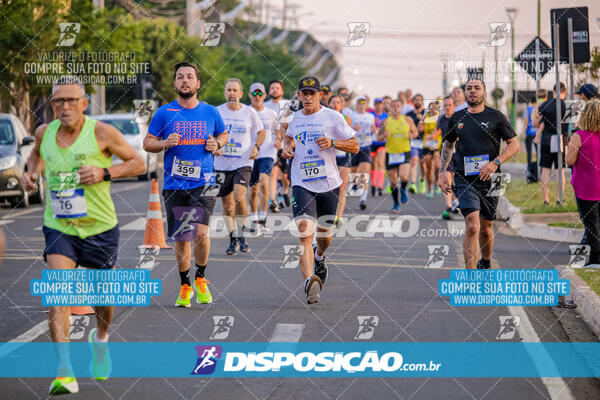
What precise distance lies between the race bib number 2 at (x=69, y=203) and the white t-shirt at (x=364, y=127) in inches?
534

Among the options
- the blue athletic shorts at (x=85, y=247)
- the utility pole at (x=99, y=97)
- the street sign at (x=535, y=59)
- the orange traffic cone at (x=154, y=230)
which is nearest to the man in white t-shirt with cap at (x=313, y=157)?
the blue athletic shorts at (x=85, y=247)

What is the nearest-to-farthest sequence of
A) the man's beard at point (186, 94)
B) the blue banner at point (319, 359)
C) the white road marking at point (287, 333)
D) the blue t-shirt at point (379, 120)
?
the blue banner at point (319, 359)
the white road marking at point (287, 333)
the man's beard at point (186, 94)
the blue t-shirt at point (379, 120)

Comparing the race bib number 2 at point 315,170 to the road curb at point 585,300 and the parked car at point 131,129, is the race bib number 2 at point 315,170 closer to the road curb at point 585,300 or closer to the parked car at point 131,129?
the road curb at point 585,300

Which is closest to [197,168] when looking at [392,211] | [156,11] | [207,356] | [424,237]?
[207,356]

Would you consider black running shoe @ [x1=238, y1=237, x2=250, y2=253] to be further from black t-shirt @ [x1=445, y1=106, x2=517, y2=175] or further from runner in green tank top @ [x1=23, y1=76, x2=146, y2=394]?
runner in green tank top @ [x1=23, y1=76, x2=146, y2=394]

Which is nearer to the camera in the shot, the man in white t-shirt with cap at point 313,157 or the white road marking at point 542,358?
the white road marking at point 542,358

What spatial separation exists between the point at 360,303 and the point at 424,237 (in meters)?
6.05

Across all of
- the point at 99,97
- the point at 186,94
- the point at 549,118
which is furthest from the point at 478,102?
the point at 99,97

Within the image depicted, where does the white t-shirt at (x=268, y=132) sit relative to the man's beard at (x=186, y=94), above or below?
below

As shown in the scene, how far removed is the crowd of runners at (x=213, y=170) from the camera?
6.57 meters

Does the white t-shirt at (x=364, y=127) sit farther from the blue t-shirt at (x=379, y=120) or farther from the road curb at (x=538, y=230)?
the road curb at (x=538, y=230)

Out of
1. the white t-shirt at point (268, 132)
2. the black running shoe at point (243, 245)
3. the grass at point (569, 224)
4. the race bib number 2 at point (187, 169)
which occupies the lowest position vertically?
the grass at point (569, 224)

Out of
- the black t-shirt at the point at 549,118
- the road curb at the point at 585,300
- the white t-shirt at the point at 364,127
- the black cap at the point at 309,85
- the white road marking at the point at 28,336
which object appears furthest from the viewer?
the white t-shirt at the point at 364,127

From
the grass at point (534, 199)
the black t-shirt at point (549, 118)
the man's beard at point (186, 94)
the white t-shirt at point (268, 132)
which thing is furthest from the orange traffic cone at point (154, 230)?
the black t-shirt at point (549, 118)
